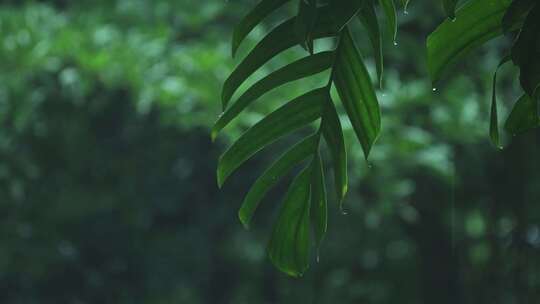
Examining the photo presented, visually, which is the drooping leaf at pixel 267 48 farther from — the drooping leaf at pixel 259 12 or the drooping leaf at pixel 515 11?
the drooping leaf at pixel 515 11

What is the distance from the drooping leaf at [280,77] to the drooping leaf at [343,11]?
0.08m

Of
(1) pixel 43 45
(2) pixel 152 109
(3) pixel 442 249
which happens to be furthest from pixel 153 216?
(3) pixel 442 249

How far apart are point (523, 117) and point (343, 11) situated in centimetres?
19

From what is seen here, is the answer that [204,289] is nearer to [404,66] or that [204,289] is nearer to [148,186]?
[148,186]

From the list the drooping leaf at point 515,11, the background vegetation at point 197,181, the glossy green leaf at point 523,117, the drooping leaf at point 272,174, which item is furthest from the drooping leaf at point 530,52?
the background vegetation at point 197,181

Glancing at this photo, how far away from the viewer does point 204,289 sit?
3.85 metres

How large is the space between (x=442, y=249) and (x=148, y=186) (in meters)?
1.03

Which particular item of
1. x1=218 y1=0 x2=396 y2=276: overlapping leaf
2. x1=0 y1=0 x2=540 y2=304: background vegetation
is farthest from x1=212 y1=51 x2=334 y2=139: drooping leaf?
x1=0 y1=0 x2=540 y2=304: background vegetation

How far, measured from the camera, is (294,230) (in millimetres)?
928

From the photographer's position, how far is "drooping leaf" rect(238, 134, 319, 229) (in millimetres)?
938

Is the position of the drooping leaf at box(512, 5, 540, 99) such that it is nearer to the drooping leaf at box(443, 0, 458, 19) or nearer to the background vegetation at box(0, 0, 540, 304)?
the drooping leaf at box(443, 0, 458, 19)

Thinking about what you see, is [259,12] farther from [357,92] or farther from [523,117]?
[523,117]

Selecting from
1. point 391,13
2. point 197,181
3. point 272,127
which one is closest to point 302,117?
point 272,127

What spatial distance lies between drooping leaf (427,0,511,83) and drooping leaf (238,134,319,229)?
13cm
